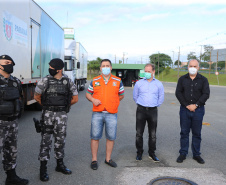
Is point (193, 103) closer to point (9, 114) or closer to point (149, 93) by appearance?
point (149, 93)

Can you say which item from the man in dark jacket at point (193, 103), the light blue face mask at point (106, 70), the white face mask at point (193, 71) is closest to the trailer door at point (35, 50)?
the light blue face mask at point (106, 70)

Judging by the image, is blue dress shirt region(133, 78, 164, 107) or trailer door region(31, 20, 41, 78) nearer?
blue dress shirt region(133, 78, 164, 107)

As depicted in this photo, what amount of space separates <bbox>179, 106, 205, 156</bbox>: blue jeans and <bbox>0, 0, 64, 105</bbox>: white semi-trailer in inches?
170

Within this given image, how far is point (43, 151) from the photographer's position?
12.2 ft

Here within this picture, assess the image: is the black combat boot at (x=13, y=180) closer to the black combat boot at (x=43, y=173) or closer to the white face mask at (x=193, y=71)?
the black combat boot at (x=43, y=173)

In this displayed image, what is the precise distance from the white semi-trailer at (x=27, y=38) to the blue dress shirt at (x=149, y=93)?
340 cm

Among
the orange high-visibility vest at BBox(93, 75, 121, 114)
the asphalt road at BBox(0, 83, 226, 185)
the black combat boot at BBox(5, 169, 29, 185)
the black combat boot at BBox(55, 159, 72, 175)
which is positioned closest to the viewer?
the black combat boot at BBox(5, 169, 29, 185)

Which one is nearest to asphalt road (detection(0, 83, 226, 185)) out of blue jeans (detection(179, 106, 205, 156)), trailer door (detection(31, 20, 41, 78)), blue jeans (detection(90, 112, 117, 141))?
blue jeans (detection(179, 106, 205, 156))

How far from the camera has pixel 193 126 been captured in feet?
15.1

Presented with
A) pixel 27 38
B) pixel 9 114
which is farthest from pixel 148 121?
pixel 27 38

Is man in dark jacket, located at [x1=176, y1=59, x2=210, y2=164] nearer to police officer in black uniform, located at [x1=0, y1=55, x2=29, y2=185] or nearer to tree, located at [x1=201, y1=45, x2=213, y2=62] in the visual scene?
police officer in black uniform, located at [x1=0, y1=55, x2=29, y2=185]

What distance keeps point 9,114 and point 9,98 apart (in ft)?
0.72

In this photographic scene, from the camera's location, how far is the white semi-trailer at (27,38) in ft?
19.6

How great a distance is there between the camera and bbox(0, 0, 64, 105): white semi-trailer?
5.98m
